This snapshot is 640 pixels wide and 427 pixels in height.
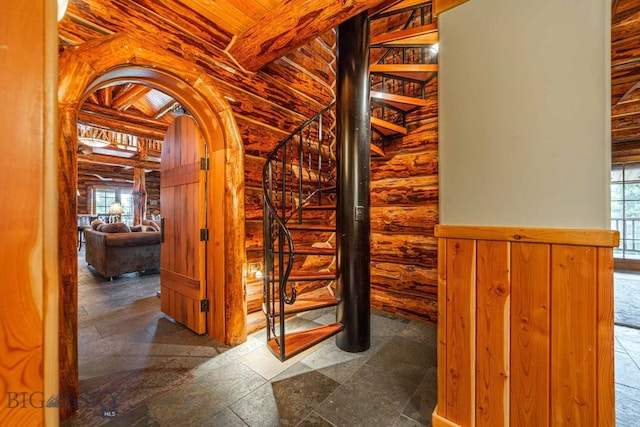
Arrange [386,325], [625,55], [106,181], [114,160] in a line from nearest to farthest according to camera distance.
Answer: [625,55] → [386,325] → [114,160] → [106,181]

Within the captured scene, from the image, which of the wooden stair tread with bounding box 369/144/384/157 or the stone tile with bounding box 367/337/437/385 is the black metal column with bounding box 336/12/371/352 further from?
the wooden stair tread with bounding box 369/144/384/157

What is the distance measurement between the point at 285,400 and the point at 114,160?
9448mm

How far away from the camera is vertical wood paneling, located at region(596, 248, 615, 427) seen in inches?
38.1

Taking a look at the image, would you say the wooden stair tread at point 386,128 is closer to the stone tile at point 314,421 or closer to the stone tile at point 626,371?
the stone tile at point 314,421

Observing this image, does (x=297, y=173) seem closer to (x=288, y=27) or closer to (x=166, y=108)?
(x=288, y=27)

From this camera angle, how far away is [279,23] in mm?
1983

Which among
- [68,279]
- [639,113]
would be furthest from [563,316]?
[639,113]

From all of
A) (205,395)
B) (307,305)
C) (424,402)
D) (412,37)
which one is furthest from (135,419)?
(412,37)

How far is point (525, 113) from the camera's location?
1119mm

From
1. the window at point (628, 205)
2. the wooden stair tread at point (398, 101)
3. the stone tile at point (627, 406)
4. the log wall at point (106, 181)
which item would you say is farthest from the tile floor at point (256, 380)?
the log wall at point (106, 181)

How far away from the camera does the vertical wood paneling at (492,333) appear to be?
3.81ft

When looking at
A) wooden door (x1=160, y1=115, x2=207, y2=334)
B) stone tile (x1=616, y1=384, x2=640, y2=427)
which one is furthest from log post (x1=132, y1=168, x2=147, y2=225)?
stone tile (x1=616, y1=384, x2=640, y2=427)

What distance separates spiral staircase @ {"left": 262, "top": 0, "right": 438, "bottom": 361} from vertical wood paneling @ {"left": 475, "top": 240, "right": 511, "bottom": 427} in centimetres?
107

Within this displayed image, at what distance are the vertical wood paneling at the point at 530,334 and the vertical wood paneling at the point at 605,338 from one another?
153 millimetres
